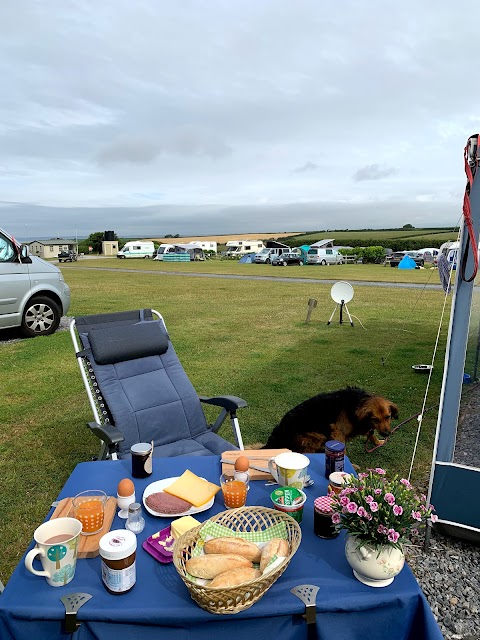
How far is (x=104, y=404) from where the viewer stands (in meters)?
3.41

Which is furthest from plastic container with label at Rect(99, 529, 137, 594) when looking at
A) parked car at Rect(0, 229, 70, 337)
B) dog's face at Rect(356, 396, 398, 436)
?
parked car at Rect(0, 229, 70, 337)

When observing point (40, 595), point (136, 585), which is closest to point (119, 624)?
point (136, 585)

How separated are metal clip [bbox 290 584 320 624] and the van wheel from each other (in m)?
7.81

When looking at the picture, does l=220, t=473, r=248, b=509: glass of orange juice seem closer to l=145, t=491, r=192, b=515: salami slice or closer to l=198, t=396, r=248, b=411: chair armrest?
l=145, t=491, r=192, b=515: salami slice

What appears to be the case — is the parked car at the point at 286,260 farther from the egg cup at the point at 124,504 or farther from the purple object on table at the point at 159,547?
the purple object on table at the point at 159,547

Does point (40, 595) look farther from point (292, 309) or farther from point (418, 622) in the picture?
point (292, 309)

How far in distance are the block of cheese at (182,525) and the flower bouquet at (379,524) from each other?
0.56 m

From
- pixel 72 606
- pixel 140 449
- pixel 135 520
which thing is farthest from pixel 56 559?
pixel 140 449

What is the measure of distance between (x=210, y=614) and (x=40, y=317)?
26.0ft

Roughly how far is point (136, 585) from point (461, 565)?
2061 mm

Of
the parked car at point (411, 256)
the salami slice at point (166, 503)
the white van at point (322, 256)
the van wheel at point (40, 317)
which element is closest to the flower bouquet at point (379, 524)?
the salami slice at point (166, 503)

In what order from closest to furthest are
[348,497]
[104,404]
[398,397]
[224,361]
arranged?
[348,497]
[104,404]
[398,397]
[224,361]

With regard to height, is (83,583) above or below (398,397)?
above

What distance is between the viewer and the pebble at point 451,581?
227cm
